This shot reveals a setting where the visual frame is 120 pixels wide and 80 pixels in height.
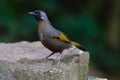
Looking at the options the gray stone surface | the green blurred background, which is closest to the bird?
the gray stone surface

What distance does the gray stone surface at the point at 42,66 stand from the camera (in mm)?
7379

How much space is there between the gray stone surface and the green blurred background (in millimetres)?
5030

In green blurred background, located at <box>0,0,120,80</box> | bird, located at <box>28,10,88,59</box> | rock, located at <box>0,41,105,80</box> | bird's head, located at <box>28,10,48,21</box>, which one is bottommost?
green blurred background, located at <box>0,0,120,80</box>

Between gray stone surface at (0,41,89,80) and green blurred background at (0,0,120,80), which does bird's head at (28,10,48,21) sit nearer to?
gray stone surface at (0,41,89,80)

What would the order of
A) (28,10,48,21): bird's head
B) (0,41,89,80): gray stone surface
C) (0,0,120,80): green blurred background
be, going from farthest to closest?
1. (0,0,120,80): green blurred background
2. (28,10,48,21): bird's head
3. (0,41,89,80): gray stone surface

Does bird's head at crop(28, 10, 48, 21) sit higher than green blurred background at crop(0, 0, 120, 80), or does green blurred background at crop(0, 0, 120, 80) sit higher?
bird's head at crop(28, 10, 48, 21)

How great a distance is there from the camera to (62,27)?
45.7ft

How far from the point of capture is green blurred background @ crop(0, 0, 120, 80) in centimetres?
1368

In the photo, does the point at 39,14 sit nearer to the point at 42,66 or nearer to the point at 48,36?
the point at 48,36

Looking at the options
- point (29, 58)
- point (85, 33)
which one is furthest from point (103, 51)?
point (29, 58)

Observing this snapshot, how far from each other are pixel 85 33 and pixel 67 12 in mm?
759

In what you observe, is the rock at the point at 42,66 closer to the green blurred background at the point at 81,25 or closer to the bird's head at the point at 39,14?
the bird's head at the point at 39,14

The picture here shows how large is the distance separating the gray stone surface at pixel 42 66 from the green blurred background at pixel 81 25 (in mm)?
5030

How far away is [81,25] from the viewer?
13805 millimetres
